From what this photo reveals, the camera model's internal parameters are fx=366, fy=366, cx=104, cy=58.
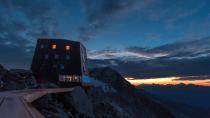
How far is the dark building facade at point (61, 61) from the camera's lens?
2958 inches

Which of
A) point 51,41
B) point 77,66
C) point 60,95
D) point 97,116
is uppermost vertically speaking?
point 51,41

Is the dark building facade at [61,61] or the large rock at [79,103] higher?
the dark building facade at [61,61]

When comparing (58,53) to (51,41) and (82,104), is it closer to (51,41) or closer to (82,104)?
(51,41)

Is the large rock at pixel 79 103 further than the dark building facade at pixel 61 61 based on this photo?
No

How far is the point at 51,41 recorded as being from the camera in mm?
75375

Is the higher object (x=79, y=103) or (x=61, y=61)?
(x=61, y=61)

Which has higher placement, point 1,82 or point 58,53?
point 58,53

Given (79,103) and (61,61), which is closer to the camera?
(79,103)

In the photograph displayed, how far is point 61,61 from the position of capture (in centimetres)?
7588

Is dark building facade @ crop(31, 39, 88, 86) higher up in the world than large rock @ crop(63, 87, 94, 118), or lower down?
higher up

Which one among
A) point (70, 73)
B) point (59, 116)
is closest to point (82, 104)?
point (59, 116)

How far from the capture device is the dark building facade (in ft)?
246

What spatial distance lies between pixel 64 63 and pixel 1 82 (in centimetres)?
3649

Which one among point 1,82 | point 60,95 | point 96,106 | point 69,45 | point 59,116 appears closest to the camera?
point 59,116
